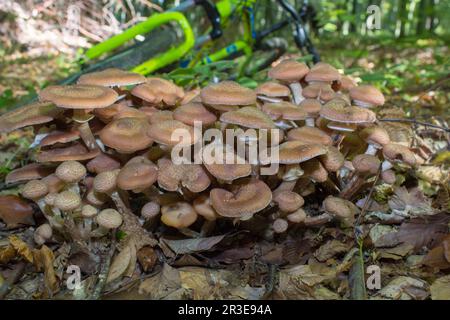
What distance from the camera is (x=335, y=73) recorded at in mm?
3260

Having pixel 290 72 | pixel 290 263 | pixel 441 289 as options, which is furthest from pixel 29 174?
pixel 441 289

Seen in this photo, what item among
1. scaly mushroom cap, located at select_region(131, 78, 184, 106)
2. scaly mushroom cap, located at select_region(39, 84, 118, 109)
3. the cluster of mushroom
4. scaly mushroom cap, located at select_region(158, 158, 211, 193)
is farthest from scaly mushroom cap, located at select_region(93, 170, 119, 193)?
scaly mushroom cap, located at select_region(131, 78, 184, 106)

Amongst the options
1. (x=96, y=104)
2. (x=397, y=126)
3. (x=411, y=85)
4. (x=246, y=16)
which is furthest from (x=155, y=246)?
(x=411, y=85)

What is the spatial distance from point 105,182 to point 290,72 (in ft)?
5.70

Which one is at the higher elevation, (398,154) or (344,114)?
(344,114)

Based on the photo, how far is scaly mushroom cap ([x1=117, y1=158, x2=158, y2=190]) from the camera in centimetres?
260

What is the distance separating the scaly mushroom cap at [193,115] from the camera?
279cm

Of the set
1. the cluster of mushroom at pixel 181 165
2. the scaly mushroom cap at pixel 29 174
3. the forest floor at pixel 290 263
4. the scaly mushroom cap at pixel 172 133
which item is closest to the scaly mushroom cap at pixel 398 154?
the cluster of mushroom at pixel 181 165

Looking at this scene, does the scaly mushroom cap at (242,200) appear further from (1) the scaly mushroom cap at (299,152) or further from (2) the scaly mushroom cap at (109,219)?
(2) the scaly mushroom cap at (109,219)

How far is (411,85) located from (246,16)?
4119 millimetres

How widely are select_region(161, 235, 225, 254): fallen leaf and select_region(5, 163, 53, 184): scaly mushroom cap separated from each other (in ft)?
3.54

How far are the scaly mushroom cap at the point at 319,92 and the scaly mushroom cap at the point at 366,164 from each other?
555mm

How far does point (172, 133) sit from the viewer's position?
2.58 m

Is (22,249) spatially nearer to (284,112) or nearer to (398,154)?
(284,112)
